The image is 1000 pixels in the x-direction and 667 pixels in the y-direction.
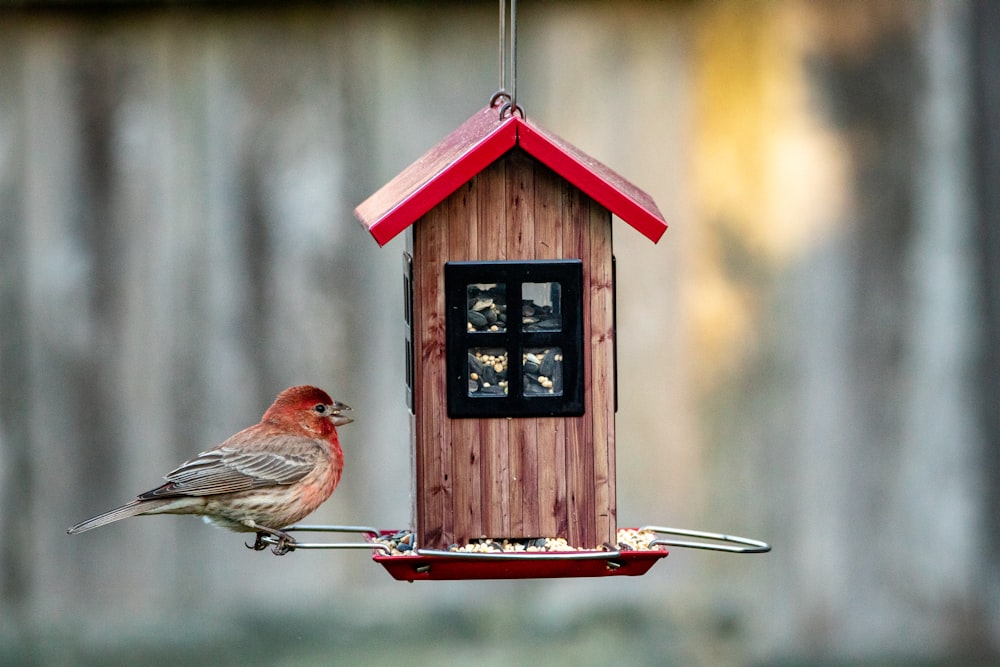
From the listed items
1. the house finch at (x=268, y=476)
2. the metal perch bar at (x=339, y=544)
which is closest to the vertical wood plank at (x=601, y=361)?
the metal perch bar at (x=339, y=544)

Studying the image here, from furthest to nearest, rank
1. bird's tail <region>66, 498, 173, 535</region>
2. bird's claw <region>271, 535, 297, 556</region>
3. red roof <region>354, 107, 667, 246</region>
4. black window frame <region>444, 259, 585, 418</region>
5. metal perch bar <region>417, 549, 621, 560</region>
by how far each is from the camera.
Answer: bird's claw <region>271, 535, 297, 556</region>
bird's tail <region>66, 498, 173, 535</region>
black window frame <region>444, 259, 585, 418</region>
red roof <region>354, 107, 667, 246</region>
metal perch bar <region>417, 549, 621, 560</region>

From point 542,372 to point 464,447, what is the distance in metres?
0.30

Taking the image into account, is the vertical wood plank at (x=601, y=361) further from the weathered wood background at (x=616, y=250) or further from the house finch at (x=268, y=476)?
the weathered wood background at (x=616, y=250)

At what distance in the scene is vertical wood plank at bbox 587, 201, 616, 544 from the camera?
415cm

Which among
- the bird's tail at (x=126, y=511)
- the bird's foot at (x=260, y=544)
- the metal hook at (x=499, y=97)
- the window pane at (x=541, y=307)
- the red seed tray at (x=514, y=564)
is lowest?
the bird's foot at (x=260, y=544)

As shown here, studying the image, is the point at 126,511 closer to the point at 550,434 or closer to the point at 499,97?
the point at 550,434

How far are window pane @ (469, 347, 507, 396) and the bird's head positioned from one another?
98cm

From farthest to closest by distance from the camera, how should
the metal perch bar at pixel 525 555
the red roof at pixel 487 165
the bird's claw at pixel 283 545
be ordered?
the bird's claw at pixel 283 545
the red roof at pixel 487 165
the metal perch bar at pixel 525 555

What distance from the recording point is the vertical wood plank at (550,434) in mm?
4129

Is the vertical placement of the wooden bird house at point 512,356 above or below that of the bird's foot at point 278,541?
above

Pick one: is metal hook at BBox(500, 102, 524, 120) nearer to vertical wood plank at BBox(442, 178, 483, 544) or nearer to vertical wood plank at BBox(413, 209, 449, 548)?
vertical wood plank at BBox(442, 178, 483, 544)

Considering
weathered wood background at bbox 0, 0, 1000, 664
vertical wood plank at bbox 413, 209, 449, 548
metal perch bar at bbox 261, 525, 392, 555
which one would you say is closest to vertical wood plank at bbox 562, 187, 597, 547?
vertical wood plank at bbox 413, 209, 449, 548

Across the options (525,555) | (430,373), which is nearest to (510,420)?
(430,373)

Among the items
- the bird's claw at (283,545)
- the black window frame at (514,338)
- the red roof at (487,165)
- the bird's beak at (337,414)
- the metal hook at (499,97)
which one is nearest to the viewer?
the red roof at (487,165)
